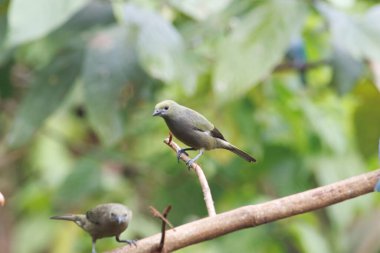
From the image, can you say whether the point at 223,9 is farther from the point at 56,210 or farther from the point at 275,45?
the point at 56,210

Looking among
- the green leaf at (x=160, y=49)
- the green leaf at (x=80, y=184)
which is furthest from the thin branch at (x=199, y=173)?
the green leaf at (x=80, y=184)

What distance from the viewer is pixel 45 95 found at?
3326 millimetres

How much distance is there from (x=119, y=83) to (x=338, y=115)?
143 cm

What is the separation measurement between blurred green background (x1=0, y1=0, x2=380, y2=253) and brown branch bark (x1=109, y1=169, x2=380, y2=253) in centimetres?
129

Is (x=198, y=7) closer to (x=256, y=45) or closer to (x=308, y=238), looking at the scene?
(x=256, y=45)

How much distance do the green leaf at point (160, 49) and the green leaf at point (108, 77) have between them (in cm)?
9

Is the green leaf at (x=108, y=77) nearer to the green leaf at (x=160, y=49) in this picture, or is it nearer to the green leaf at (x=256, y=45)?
the green leaf at (x=160, y=49)

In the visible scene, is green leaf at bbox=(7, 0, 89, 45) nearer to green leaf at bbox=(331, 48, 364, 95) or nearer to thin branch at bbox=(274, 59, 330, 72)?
green leaf at bbox=(331, 48, 364, 95)

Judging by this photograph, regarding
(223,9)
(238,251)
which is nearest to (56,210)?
(238,251)

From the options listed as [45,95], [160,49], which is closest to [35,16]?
[160,49]

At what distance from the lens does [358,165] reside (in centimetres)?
413

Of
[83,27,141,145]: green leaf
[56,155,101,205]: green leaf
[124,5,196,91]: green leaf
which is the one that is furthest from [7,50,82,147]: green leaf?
[56,155,101,205]: green leaf

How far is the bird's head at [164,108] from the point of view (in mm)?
1444

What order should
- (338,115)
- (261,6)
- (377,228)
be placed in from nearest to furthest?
(261,6)
(338,115)
(377,228)
